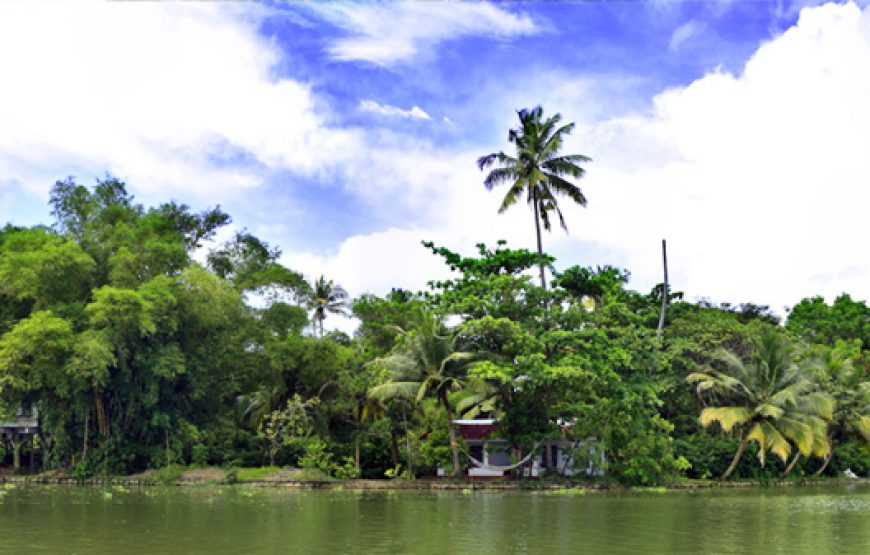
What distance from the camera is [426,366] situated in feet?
90.4

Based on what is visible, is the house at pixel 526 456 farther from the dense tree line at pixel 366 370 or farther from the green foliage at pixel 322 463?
the green foliage at pixel 322 463

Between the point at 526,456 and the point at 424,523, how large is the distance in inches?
497

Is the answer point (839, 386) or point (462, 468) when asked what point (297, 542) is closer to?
point (462, 468)

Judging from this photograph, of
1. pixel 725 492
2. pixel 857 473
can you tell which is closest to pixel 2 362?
pixel 725 492

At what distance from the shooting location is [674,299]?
3797 centimetres

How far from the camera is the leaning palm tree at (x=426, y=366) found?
27.2 meters

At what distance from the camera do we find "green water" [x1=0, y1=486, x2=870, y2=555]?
13352 millimetres

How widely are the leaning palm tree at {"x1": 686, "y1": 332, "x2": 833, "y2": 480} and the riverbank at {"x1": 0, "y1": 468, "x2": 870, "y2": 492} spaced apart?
2.59 metres

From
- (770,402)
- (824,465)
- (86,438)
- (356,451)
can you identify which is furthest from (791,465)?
(86,438)

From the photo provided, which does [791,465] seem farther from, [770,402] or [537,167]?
[537,167]

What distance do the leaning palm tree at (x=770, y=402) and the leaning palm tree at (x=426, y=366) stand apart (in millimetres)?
10340

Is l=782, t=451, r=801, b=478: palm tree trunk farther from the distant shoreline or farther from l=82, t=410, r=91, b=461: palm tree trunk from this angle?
l=82, t=410, r=91, b=461: palm tree trunk

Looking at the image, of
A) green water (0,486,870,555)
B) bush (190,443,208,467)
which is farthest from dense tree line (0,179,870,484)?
green water (0,486,870,555)

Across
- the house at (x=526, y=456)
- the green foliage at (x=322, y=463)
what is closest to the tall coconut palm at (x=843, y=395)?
the house at (x=526, y=456)
